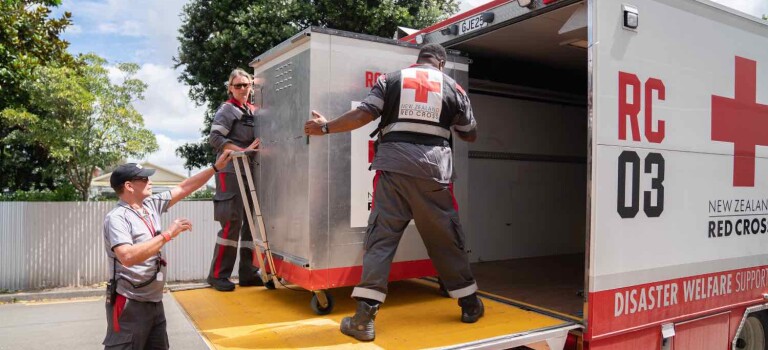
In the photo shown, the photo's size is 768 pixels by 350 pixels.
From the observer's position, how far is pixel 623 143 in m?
3.31

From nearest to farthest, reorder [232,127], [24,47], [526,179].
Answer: [232,127]
[526,179]
[24,47]

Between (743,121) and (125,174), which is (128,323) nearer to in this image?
(125,174)

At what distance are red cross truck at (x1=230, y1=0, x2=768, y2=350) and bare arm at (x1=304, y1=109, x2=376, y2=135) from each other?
0.89ft

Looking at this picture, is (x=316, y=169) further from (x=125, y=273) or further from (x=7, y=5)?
(x=7, y=5)

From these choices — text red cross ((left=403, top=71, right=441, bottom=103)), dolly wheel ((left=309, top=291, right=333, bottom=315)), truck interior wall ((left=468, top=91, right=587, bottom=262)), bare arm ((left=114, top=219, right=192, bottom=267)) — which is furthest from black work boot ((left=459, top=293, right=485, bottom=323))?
truck interior wall ((left=468, top=91, right=587, bottom=262))

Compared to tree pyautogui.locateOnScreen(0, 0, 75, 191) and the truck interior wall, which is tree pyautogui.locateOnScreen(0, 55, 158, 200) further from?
the truck interior wall

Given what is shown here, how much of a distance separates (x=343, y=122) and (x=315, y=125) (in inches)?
7.0

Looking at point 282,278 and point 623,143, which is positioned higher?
point 623,143

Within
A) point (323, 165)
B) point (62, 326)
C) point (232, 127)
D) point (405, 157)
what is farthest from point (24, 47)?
point (405, 157)

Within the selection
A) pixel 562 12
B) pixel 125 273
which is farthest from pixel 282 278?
pixel 562 12

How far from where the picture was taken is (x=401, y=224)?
3.35 meters

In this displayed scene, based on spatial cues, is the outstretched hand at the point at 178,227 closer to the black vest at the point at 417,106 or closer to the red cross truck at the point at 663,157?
the black vest at the point at 417,106

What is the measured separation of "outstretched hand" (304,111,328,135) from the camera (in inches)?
130

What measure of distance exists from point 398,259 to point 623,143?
1.67 meters
